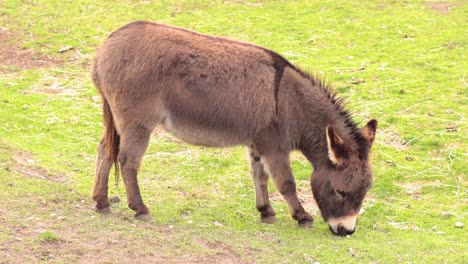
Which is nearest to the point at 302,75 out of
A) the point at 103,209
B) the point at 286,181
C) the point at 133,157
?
the point at 286,181

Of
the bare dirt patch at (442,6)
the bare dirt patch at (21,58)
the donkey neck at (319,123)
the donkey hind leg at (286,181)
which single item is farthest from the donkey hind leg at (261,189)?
the bare dirt patch at (442,6)

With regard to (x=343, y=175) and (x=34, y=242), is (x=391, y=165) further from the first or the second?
(x=34, y=242)

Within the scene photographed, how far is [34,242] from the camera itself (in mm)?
6129

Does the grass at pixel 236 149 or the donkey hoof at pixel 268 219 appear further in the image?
the donkey hoof at pixel 268 219

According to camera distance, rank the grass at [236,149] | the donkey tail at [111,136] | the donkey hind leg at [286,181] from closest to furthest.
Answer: the grass at [236,149]
the donkey tail at [111,136]
the donkey hind leg at [286,181]

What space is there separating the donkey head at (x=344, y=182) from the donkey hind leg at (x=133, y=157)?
1848 mm

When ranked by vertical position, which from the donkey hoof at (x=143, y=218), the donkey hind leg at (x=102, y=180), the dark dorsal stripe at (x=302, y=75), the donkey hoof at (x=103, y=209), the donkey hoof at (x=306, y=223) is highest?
the dark dorsal stripe at (x=302, y=75)

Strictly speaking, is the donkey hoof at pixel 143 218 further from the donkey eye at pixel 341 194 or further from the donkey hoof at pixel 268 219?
the donkey eye at pixel 341 194

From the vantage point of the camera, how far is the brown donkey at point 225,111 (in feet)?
24.2

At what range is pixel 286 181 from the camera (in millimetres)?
7762

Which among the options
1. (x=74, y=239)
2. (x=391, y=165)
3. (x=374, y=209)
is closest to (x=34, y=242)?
(x=74, y=239)

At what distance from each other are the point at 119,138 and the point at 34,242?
1830 mm

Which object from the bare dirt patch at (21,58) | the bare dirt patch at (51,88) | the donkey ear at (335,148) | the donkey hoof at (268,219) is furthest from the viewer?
the bare dirt patch at (21,58)

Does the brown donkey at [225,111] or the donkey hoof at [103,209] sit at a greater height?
the brown donkey at [225,111]
